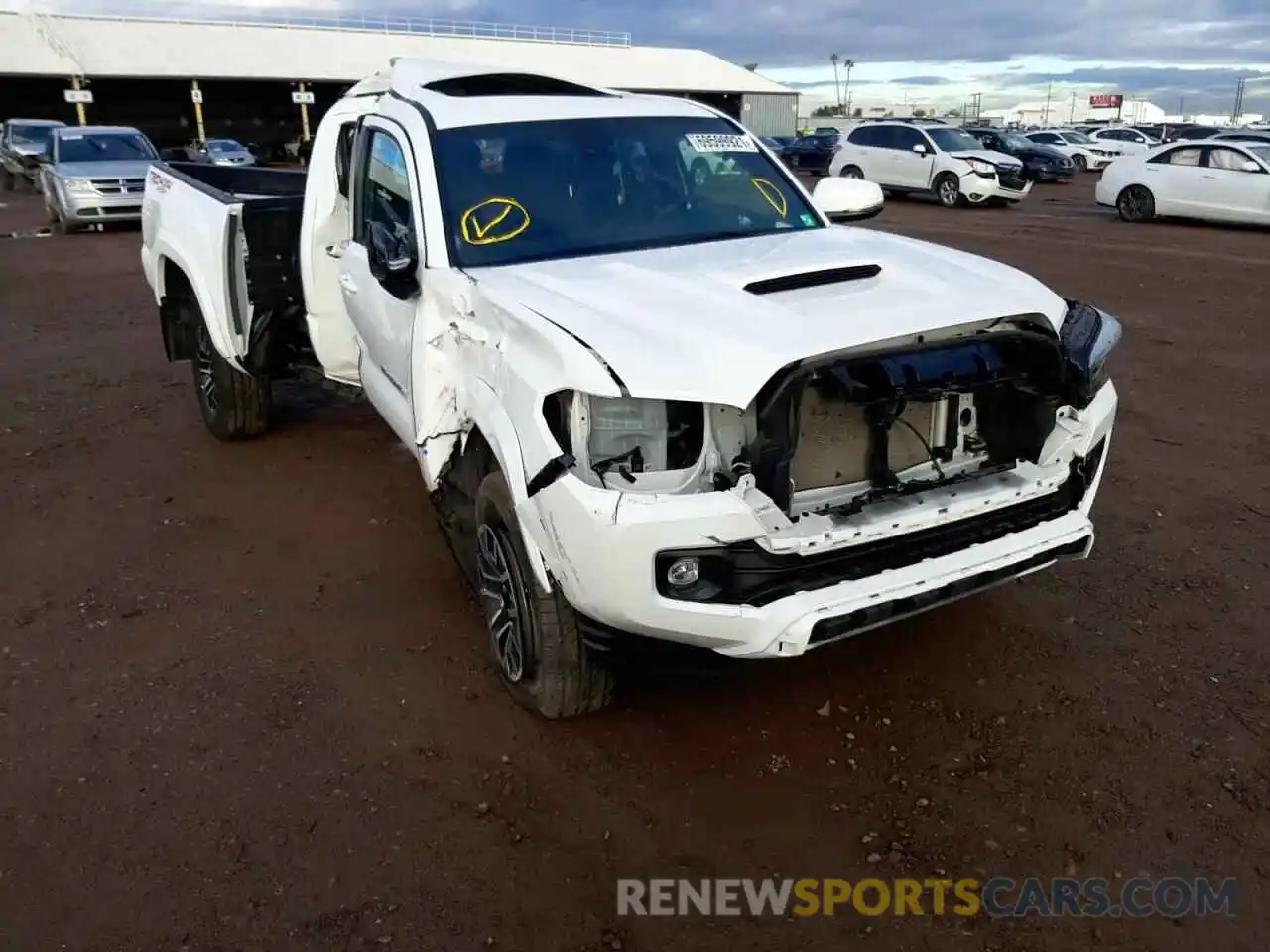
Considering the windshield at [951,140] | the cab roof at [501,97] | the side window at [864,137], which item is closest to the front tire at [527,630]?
the cab roof at [501,97]

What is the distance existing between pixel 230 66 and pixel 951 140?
32.1m

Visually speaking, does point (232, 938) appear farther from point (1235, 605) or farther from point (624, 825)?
point (1235, 605)

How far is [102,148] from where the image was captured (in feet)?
57.0

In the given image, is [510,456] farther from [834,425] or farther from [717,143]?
[717,143]

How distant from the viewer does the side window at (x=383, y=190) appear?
13.4 feet

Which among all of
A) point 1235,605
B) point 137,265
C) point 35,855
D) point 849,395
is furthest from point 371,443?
point 137,265

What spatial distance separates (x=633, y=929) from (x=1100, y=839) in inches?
53.4

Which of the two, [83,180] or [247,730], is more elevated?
[83,180]

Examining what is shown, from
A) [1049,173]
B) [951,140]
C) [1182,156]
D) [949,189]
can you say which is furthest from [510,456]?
[1049,173]

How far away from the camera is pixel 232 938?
2654 mm

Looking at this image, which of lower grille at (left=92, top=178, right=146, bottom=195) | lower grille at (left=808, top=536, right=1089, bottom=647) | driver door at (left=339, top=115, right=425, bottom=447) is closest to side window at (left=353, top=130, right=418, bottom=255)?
driver door at (left=339, top=115, right=425, bottom=447)

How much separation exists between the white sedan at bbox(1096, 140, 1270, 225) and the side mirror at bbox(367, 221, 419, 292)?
1726cm

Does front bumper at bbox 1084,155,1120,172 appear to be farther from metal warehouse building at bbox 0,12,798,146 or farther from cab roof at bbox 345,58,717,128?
cab roof at bbox 345,58,717,128

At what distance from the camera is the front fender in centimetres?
302
